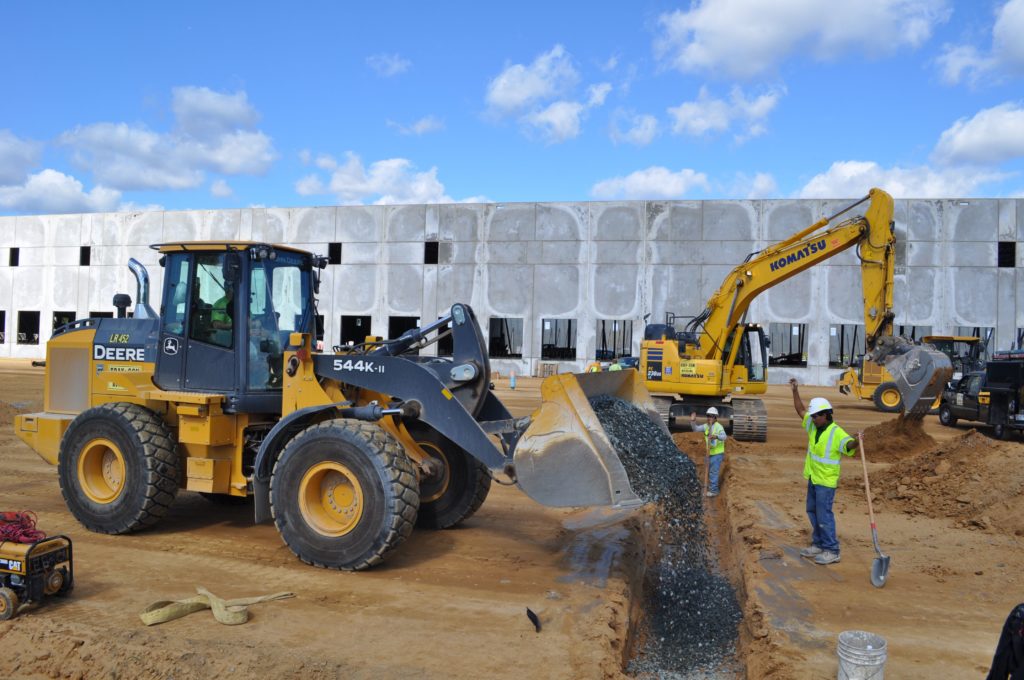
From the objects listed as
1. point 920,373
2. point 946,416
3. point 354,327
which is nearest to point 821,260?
point 920,373

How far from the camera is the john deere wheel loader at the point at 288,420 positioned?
20.4ft

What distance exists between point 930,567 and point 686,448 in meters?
8.10

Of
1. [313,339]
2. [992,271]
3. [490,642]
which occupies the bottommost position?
[490,642]

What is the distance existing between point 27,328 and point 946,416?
156 feet

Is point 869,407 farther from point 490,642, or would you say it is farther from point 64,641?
point 64,641

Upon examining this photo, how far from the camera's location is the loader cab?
289 inches

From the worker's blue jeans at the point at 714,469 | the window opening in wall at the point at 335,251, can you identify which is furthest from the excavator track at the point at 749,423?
the window opening in wall at the point at 335,251

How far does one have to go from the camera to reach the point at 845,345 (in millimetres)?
38344

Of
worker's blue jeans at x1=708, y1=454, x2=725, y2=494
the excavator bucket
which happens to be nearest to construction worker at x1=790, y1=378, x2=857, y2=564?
worker's blue jeans at x1=708, y1=454, x2=725, y2=494

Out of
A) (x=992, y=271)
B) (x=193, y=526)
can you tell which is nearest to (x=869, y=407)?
(x=992, y=271)

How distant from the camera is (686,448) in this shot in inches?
611

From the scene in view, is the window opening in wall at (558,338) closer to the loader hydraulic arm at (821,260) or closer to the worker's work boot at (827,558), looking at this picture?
the loader hydraulic arm at (821,260)

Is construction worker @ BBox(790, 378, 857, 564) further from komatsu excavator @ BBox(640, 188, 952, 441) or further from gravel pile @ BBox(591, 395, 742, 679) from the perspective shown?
komatsu excavator @ BBox(640, 188, 952, 441)

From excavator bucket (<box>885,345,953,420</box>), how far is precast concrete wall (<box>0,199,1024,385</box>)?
20365 mm
